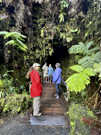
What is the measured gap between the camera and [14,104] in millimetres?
5016

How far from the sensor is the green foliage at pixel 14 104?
15.9ft

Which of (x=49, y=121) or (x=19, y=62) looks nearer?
(x=49, y=121)

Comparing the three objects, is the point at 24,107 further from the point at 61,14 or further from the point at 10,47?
the point at 61,14

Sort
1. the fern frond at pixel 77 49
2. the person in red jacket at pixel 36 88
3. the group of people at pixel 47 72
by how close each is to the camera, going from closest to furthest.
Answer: the person in red jacket at pixel 36 88, the fern frond at pixel 77 49, the group of people at pixel 47 72

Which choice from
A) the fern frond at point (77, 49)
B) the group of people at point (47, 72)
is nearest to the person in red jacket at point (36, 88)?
the fern frond at point (77, 49)

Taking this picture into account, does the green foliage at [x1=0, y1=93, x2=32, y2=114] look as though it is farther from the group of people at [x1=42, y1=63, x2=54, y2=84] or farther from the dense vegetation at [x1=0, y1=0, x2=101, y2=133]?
the group of people at [x1=42, y1=63, x2=54, y2=84]

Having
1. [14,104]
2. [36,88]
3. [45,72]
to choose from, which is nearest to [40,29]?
[45,72]

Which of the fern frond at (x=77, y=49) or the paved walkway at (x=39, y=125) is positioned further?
the fern frond at (x=77, y=49)

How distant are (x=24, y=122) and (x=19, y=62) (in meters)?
5.10

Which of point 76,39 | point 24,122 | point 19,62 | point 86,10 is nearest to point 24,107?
point 24,122

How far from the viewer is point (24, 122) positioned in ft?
13.5

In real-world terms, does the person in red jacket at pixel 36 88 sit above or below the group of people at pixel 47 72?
below

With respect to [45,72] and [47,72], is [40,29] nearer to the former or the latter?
[45,72]

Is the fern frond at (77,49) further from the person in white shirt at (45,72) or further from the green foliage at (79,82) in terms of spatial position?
the person in white shirt at (45,72)
